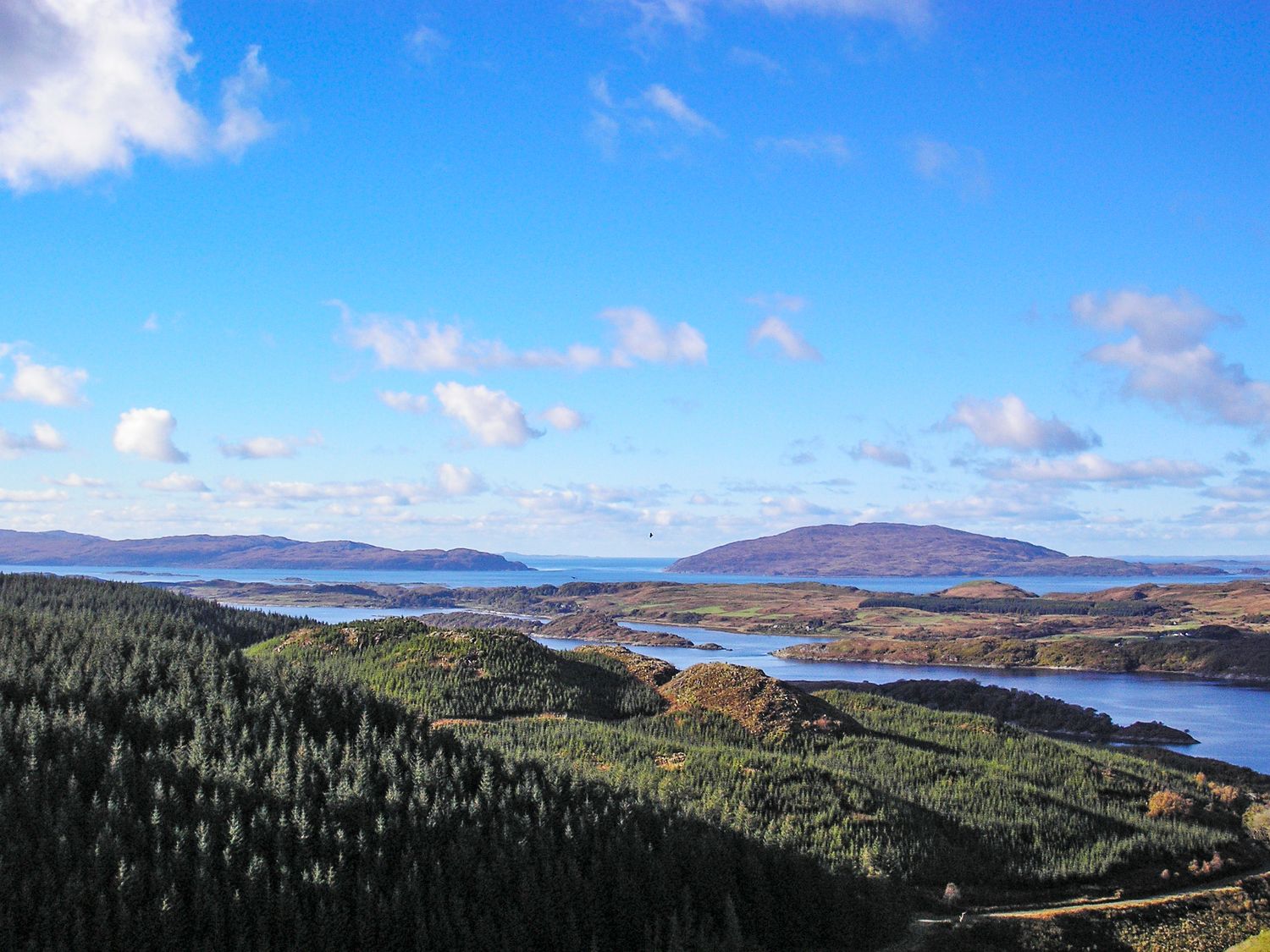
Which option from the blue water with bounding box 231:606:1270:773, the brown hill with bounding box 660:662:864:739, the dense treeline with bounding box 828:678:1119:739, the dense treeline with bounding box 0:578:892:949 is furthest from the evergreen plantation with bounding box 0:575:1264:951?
the blue water with bounding box 231:606:1270:773

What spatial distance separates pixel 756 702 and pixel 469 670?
13.9m

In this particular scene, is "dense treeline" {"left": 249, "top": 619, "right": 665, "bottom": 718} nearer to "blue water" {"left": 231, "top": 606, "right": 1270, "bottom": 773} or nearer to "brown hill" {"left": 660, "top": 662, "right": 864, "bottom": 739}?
"brown hill" {"left": 660, "top": 662, "right": 864, "bottom": 739}

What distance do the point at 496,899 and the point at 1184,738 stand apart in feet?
240

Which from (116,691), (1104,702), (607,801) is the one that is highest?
(116,691)

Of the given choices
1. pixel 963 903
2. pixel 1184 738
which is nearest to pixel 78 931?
pixel 963 903

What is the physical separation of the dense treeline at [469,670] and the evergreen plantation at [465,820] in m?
1.27

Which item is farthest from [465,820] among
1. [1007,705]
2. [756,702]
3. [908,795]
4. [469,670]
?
[1007,705]

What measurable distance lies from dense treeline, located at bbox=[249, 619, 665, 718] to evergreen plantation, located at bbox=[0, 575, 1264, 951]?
1.27 m

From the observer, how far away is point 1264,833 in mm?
42250

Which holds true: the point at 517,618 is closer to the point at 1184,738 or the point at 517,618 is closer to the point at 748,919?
the point at 1184,738

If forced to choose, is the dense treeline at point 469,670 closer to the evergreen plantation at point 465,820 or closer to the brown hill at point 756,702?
the evergreen plantation at point 465,820

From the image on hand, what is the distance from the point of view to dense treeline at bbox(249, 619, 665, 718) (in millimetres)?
48125

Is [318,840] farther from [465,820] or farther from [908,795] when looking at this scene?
[908,795]

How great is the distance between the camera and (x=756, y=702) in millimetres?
48250
